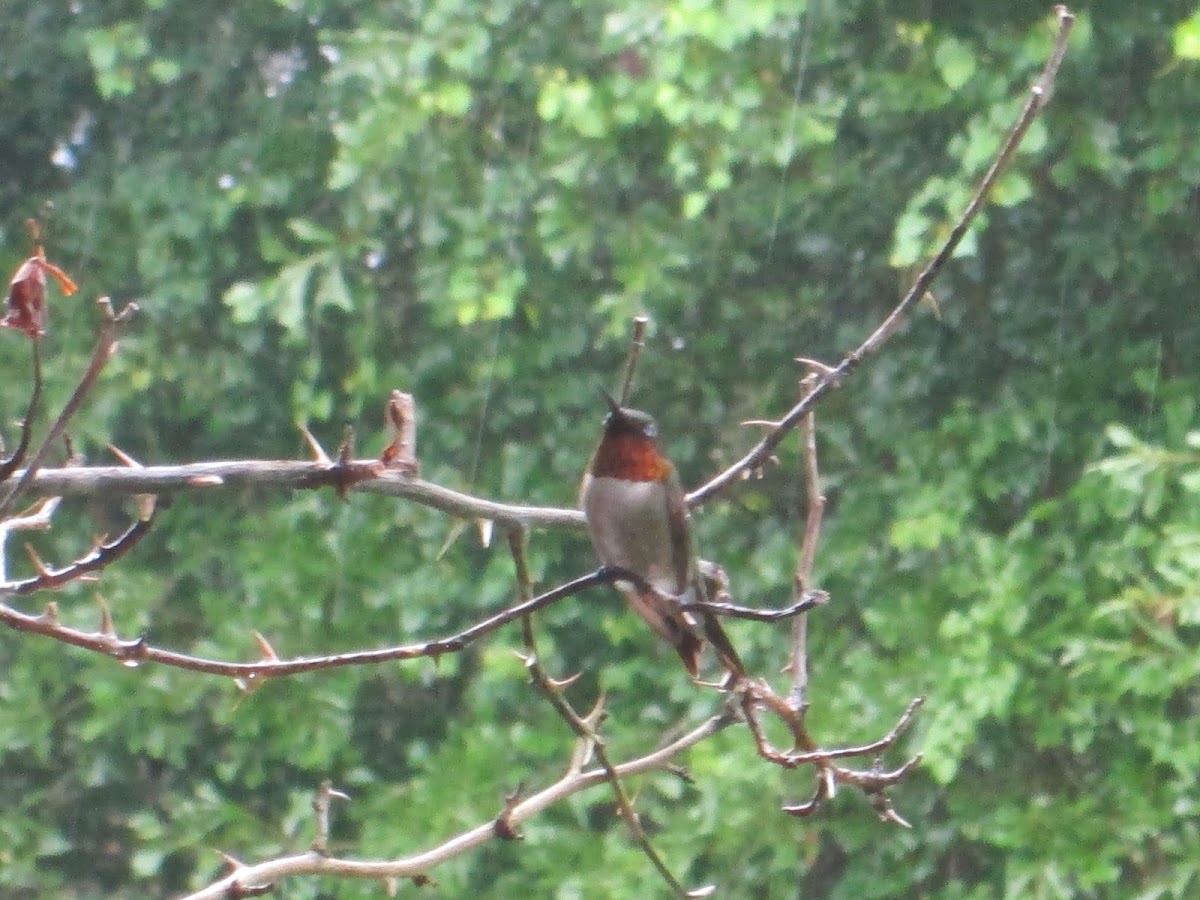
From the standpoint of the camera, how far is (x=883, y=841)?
2.58 meters

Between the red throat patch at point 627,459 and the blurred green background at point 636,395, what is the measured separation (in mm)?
1161

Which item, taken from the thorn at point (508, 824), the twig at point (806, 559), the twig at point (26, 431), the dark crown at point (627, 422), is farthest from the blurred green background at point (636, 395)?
the twig at point (26, 431)

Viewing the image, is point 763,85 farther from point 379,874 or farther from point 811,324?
point 379,874

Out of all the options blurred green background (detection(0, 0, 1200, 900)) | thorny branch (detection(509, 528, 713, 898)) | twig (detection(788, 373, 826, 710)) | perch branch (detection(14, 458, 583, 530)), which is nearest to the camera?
perch branch (detection(14, 458, 583, 530))

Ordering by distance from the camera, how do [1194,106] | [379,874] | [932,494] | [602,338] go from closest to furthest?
1. [379,874]
2. [1194,106]
3. [932,494]
4. [602,338]

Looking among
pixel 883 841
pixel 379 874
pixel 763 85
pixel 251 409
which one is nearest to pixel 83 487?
pixel 379 874

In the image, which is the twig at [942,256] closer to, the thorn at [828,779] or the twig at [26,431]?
the thorn at [828,779]

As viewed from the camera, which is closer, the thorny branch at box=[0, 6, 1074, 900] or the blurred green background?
the thorny branch at box=[0, 6, 1074, 900]

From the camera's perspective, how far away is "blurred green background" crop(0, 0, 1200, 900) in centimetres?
237

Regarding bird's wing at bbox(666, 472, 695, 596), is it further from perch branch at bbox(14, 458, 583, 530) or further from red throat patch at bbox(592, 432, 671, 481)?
perch branch at bbox(14, 458, 583, 530)

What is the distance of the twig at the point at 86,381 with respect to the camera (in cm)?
58

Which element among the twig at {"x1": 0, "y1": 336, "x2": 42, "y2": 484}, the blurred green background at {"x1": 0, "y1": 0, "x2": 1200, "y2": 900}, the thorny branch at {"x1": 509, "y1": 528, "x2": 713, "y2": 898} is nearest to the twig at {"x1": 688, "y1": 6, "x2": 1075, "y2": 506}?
the thorny branch at {"x1": 509, "y1": 528, "x2": 713, "y2": 898}

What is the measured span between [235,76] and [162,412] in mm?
634

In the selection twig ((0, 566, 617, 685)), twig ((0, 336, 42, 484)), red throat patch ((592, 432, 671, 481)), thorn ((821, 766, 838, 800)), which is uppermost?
twig ((0, 336, 42, 484))
